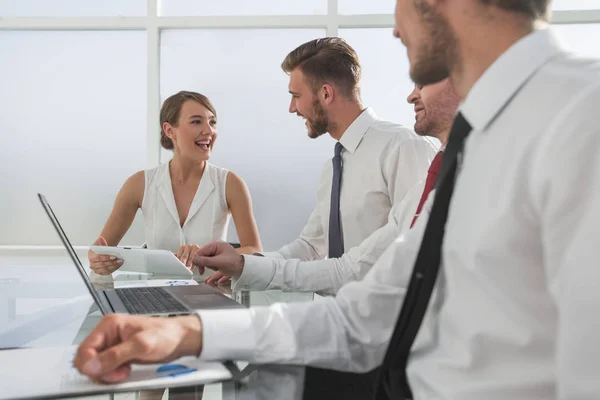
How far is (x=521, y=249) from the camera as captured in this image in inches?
30.5

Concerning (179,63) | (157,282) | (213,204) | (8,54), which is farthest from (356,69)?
(8,54)

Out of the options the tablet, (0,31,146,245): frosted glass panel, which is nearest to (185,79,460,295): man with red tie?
the tablet

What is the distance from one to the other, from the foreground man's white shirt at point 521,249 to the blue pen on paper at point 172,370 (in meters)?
0.05

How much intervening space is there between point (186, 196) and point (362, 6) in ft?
8.08

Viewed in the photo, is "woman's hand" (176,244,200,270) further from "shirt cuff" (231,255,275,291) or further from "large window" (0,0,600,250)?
"large window" (0,0,600,250)

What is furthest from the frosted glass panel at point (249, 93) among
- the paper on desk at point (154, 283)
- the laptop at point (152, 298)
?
the laptop at point (152, 298)

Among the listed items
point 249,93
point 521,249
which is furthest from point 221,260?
point 249,93

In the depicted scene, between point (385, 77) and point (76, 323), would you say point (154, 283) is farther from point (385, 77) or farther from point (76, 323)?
point (385, 77)

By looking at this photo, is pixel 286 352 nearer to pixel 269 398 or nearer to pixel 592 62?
pixel 269 398

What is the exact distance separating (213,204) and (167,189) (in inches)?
10.9

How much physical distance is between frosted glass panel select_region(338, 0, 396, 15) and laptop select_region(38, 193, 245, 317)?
357 cm

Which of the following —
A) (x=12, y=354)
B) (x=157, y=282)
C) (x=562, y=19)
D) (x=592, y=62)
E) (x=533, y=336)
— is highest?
(x=562, y=19)

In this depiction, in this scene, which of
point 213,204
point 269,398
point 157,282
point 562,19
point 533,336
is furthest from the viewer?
point 562,19

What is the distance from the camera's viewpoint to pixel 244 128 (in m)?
5.12
